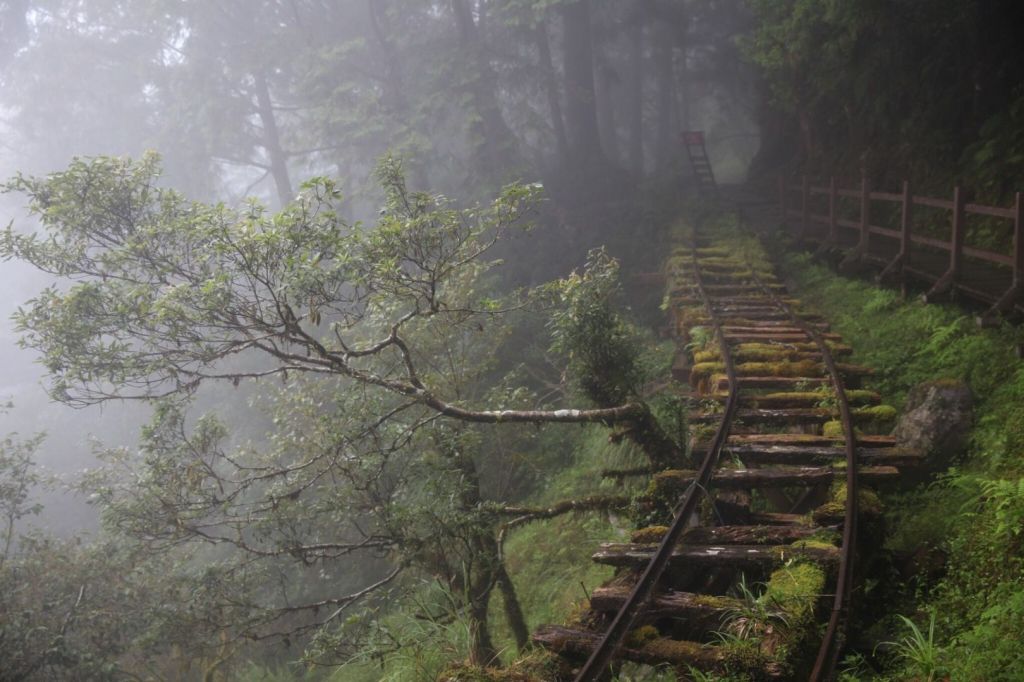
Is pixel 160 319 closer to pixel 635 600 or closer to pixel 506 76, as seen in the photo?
pixel 635 600

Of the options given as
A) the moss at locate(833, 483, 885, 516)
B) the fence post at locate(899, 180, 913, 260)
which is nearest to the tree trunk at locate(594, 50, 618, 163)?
the fence post at locate(899, 180, 913, 260)

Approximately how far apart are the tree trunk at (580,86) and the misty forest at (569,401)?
2.15m

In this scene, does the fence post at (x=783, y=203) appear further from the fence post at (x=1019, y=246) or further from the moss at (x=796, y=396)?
the moss at (x=796, y=396)

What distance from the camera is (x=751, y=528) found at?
515 cm

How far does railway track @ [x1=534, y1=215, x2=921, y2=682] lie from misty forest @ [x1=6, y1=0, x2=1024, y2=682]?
0.03m

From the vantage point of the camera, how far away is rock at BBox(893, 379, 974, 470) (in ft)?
21.6

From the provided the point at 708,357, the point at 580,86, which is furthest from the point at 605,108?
the point at 708,357

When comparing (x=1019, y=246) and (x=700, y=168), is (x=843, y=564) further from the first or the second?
(x=700, y=168)

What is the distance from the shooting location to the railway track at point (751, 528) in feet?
13.3

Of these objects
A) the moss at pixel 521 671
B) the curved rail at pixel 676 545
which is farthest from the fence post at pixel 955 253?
the moss at pixel 521 671

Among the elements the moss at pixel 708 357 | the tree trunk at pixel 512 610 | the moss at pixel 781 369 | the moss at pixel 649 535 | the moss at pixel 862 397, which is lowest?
the tree trunk at pixel 512 610

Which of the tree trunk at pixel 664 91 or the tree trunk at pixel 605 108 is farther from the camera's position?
the tree trunk at pixel 664 91

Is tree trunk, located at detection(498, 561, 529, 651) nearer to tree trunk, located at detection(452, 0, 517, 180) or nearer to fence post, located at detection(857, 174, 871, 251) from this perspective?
fence post, located at detection(857, 174, 871, 251)

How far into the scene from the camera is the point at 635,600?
450 centimetres
